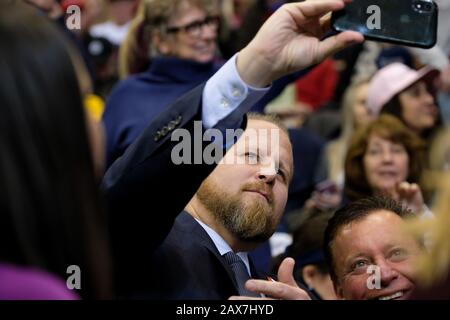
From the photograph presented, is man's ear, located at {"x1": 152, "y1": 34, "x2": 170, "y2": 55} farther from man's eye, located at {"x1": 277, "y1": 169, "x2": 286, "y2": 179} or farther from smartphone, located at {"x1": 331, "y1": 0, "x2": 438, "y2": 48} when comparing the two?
smartphone, located at {"x1": 331, "y1": 0, "x2": 438, "y2": 48}

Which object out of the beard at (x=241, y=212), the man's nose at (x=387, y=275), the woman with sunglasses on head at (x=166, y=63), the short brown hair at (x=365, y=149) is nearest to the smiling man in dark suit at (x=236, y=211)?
the beard at (x=241, y=212)

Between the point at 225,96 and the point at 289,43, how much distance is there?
256 mm

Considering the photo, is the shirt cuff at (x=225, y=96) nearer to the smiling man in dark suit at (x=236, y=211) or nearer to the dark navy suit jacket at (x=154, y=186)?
the dark navy suit jacket at (x=154, y=186)

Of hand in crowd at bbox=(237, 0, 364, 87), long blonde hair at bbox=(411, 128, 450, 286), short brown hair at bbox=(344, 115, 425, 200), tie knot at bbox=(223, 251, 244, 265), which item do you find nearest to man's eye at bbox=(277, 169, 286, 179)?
tie knot at bbox=(223, 251, 244, 265)

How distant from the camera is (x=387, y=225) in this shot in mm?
3527

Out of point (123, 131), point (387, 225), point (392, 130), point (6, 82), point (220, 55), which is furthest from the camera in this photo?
point (220, 55)

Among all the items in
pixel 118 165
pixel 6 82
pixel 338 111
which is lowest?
pixel 338 111

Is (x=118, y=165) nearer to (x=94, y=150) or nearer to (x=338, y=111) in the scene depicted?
(x=94, y=150)

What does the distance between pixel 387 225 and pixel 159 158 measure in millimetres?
1109

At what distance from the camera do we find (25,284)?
1.82m

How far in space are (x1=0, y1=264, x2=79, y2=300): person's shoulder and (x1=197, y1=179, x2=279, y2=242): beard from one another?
1.52 metres

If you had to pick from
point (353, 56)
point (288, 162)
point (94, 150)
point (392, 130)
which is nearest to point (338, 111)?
point (353, 56)

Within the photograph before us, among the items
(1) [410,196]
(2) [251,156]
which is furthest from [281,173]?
(1) [410,196]

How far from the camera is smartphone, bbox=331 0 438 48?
9.17 feet
